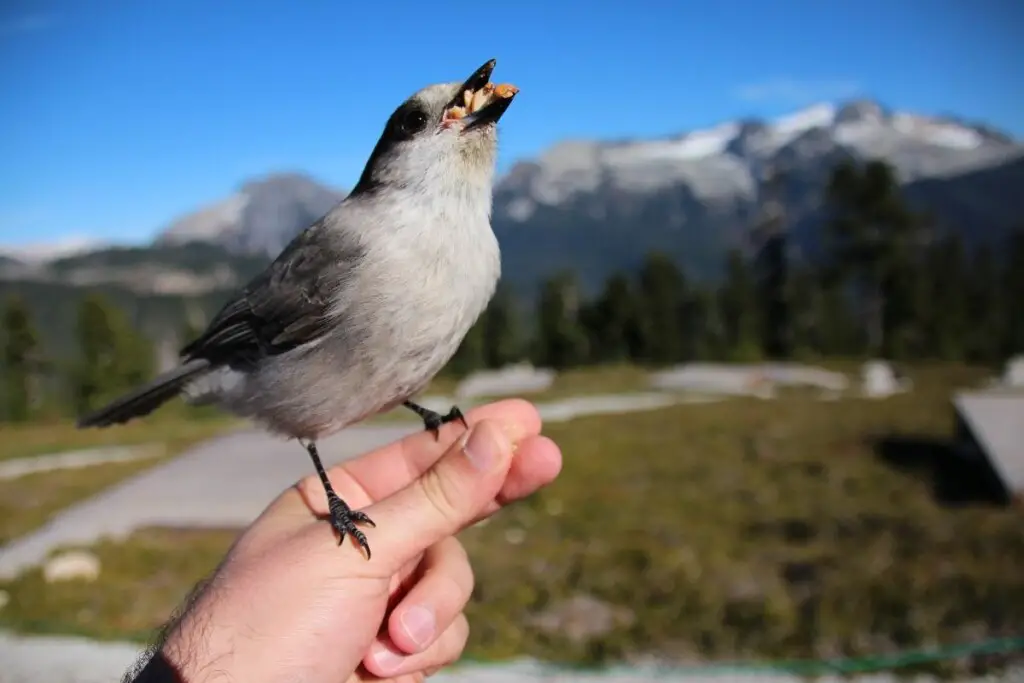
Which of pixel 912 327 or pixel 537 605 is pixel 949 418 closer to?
pixel 537 605

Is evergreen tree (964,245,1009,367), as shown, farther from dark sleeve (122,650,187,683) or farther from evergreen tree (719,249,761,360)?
dark sleeve (122,650,187,683)

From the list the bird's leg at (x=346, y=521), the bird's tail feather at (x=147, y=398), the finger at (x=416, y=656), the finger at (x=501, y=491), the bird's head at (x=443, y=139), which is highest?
the bird's head at (x=443, y=139)

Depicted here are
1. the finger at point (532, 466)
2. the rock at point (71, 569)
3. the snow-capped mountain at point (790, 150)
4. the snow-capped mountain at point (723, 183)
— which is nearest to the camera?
the finger at point (532, 466)

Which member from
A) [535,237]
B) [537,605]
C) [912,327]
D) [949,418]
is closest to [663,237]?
[535,237]

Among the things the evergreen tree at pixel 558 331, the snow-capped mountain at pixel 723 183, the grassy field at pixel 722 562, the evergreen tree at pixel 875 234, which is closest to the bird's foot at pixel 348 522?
the grassy field at pixel 722 562

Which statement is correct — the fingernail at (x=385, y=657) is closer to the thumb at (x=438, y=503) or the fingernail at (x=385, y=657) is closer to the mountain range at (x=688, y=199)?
the thumb at (x=438, y=503)

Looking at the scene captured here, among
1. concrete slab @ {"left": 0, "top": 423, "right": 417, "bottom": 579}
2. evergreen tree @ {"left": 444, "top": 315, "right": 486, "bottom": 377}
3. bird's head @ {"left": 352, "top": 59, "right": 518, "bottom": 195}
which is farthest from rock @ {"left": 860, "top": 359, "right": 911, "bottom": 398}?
bird's head @ {"left": 352, "top": 59, "right": 518, "bottom": 195}

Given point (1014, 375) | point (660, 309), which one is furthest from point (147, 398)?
point (660, 309)
